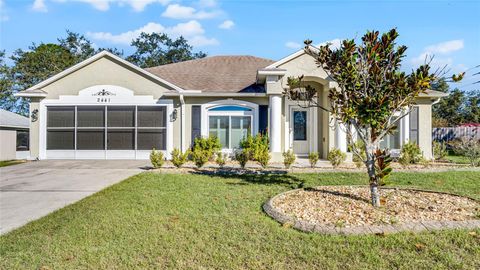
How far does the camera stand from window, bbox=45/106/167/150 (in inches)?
569

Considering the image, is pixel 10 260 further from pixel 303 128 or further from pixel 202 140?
pixel 303 128

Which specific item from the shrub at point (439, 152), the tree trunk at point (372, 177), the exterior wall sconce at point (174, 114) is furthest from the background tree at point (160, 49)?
the tree trunk at point (372, 177)

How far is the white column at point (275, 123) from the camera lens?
13.2m

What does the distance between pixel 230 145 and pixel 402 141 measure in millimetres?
8362

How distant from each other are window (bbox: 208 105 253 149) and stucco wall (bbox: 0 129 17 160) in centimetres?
1181

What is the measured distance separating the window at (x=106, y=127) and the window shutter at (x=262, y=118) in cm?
461

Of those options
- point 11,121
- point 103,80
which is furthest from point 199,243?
point 11,121

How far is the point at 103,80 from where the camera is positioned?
1447 centimetres

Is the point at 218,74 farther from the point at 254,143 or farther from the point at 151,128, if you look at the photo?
the point at 254,143

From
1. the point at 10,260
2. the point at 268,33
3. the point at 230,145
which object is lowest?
the point at 10,260

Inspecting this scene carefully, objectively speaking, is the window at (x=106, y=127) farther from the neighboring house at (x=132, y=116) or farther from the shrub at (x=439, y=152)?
the shrub at (x=439, y=152)

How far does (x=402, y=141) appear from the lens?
14305mm

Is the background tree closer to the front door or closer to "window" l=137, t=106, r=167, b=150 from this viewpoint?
"window" l=137, t=106, r=167, b=150

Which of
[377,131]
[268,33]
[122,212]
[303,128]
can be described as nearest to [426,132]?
[303,128]
